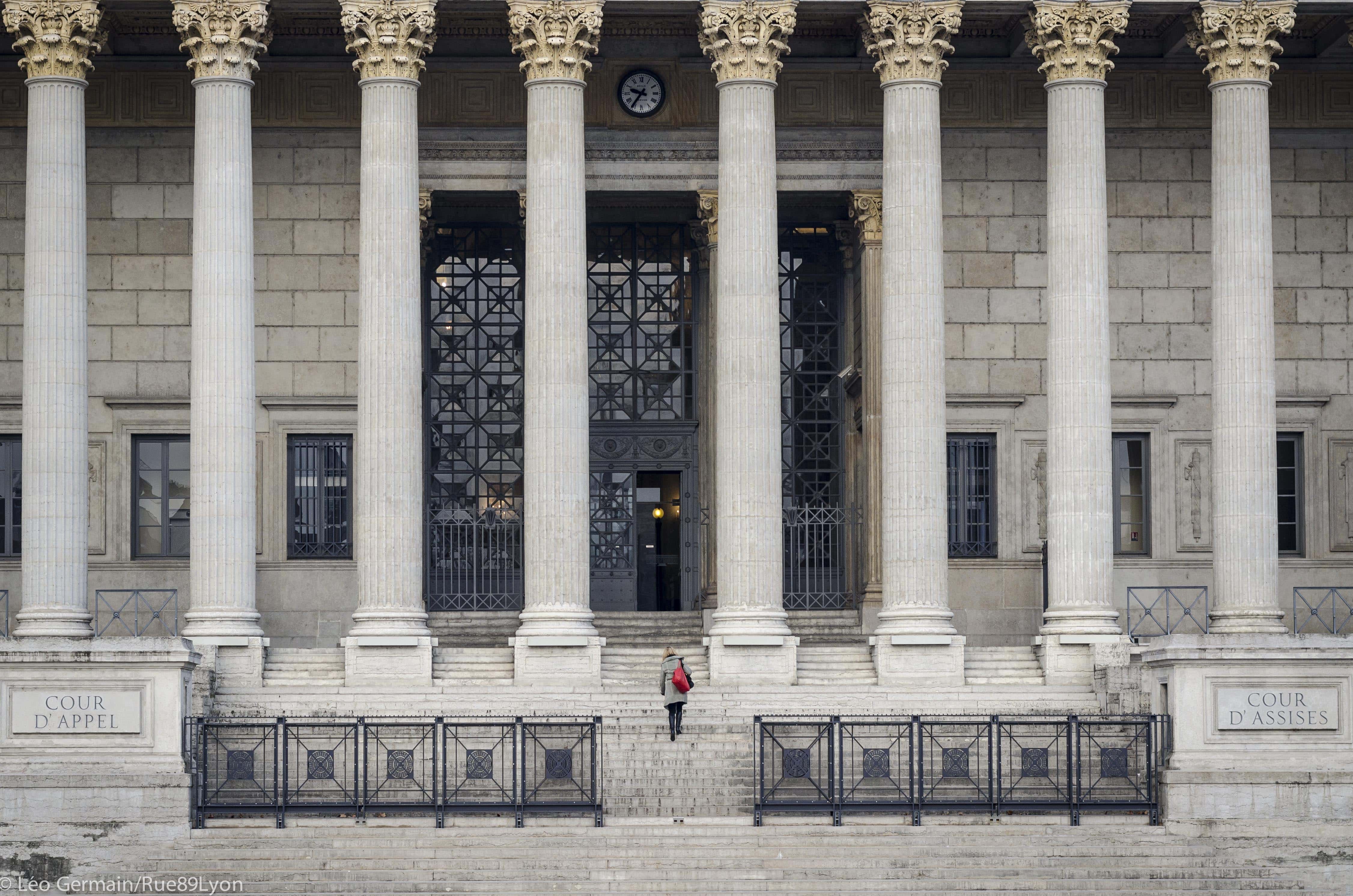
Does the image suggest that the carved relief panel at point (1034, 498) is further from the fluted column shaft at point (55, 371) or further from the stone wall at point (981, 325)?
the fluted column shaft at point (55, 371)

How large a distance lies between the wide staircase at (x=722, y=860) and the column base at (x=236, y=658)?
6.54 meters

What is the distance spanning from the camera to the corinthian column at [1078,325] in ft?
121

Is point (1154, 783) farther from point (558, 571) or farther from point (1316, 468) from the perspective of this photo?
point (1316, 468)

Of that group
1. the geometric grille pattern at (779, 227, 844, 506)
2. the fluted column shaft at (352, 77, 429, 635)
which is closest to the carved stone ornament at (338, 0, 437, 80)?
the fluted column shaft at (352, 77, 429, 635)

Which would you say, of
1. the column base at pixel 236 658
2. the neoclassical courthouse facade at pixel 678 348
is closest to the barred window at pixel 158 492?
the neoclassical courthouse facade at pixel 678 348

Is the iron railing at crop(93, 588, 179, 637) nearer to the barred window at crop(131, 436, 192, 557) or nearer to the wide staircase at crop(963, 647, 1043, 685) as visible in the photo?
the barred window at crop(131, 436, 192, 557)

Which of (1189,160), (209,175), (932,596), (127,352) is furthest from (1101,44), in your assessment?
(127,352)

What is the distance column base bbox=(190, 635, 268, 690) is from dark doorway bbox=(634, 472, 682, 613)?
10.3 meters

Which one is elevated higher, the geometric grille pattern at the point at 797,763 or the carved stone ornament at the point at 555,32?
the carved stone ornament at the point at 555,32

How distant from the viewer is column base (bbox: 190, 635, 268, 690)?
3556 cm

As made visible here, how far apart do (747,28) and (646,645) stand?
12091 mm

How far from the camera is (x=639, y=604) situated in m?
43.9

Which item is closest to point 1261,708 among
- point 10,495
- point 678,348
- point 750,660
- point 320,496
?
point 750,660

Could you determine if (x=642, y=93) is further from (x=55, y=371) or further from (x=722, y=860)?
(x=722, y=860)
